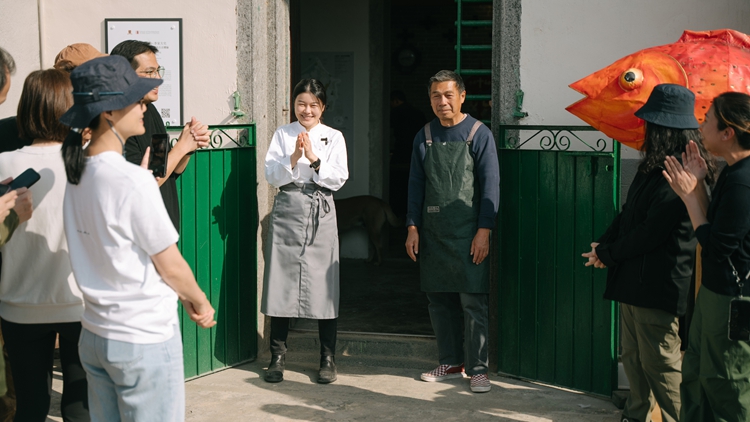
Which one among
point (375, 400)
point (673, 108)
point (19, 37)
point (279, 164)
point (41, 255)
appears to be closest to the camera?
point (41, 255)

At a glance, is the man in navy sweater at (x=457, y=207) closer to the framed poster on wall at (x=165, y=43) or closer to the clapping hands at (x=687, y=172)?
the clapping hands at (x=687, y=172)

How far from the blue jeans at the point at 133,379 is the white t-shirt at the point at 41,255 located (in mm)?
519

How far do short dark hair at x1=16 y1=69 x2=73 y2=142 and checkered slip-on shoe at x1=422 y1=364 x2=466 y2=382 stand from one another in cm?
290

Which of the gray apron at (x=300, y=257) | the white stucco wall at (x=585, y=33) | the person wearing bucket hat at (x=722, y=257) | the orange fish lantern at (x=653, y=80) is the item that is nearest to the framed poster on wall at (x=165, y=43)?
the gray apron at (x=300, y=257)

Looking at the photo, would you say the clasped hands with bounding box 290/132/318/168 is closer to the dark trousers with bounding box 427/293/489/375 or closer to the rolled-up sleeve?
the rolled-up sleeve

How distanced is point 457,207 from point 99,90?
275 centimetres

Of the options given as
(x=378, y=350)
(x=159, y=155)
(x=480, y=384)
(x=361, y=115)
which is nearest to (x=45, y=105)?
(x=159, y=155)

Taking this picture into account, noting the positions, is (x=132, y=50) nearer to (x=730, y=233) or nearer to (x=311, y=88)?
(x=311, y=88)

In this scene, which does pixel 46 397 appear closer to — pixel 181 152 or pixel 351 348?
pixel 181 152

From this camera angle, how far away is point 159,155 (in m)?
3.45

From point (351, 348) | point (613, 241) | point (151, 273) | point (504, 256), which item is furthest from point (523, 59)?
point (151, 273)

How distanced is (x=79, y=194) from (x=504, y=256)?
313cm

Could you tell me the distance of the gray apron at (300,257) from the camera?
16.7ft

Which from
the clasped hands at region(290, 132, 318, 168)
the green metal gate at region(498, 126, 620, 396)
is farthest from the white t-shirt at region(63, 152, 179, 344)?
the green metal gate at region(498, 126, 620, 396)
